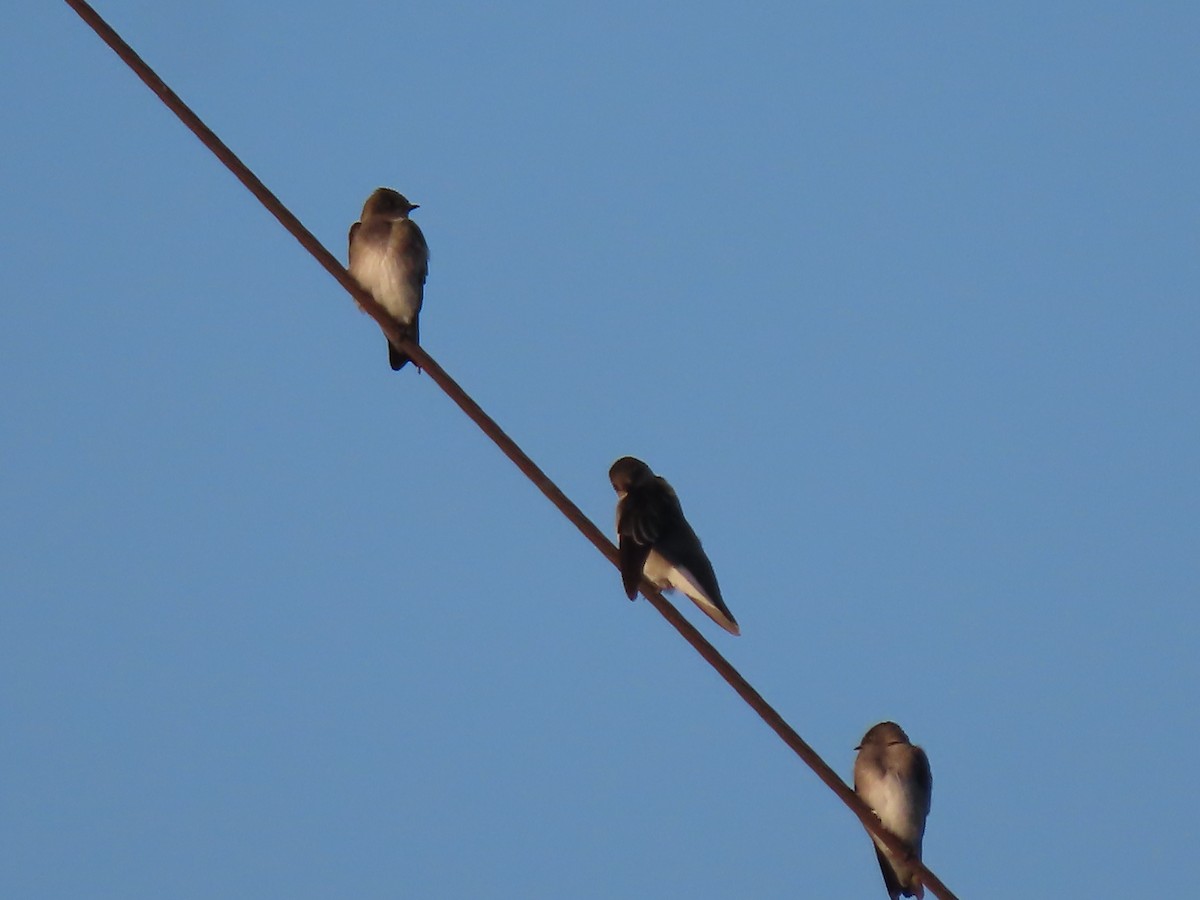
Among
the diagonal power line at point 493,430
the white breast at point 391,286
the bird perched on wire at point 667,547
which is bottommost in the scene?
the diagonal power line at point 493,430

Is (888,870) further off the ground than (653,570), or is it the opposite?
(653,570)

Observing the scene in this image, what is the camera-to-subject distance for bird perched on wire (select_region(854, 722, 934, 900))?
6723mm

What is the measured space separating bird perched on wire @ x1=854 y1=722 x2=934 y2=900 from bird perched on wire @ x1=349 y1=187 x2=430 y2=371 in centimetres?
264

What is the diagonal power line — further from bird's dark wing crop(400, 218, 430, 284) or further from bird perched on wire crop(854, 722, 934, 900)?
bird's dark wing crop(400, 218, 430, 284)

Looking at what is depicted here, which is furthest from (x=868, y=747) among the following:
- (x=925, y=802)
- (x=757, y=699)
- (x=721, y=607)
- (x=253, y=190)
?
(x=253, y=190)

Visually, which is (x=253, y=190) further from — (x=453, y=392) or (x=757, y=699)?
(x=757, y=699)

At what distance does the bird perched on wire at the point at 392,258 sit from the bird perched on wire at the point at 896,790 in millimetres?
2636

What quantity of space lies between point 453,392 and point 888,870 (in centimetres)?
305

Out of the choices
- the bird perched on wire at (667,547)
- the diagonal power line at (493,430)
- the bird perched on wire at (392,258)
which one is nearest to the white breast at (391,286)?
the bird perched on wire at (392,258)

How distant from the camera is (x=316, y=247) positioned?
15.7 feet

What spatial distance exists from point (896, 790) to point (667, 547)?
1345 mm

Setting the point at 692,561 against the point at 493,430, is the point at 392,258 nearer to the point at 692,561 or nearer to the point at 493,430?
the point at 692,561

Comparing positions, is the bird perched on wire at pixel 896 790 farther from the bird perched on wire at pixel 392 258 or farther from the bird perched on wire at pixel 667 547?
the bird perched on wire at pixel 392 258

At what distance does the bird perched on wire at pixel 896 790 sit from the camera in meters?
6.72
